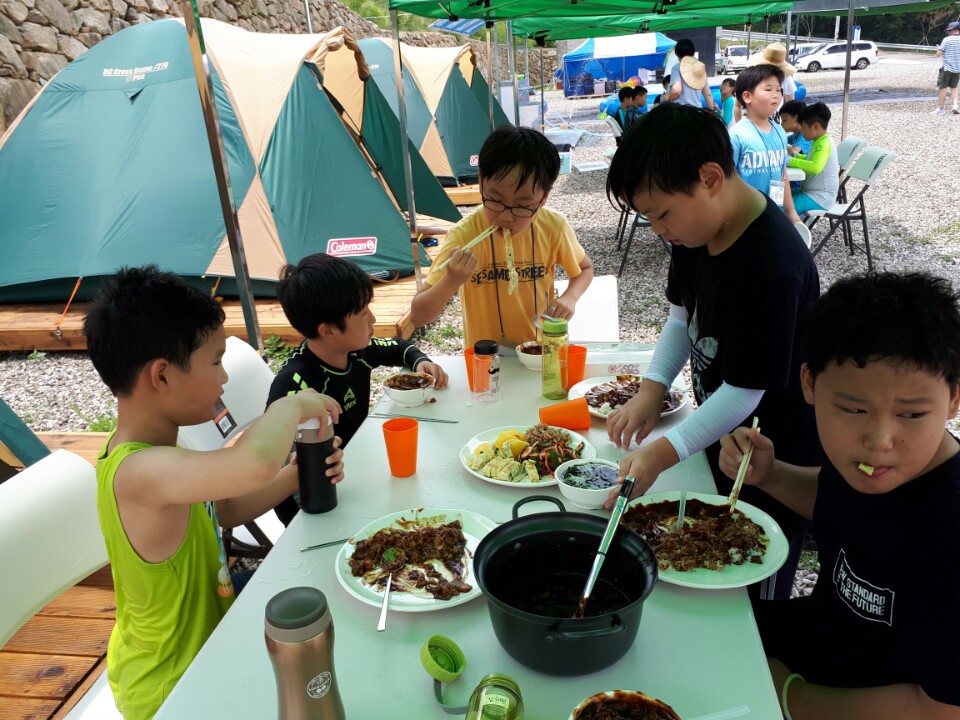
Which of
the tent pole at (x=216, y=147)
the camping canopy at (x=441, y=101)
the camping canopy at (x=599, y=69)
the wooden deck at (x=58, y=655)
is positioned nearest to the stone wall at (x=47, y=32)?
the camping canopy at (x=441, y=101)

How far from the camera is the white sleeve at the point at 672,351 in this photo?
201 cm

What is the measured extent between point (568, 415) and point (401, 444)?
21.6 inches

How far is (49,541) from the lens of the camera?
1565 millimetres

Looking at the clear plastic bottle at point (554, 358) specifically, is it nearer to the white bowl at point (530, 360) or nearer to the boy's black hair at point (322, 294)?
the white bowl at point (530, 360)

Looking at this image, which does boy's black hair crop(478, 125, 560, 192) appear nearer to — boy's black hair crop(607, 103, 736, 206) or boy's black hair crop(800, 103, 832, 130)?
boy's black hair crop(607, 103, 736, 206)

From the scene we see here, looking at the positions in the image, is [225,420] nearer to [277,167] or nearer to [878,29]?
[277,167]

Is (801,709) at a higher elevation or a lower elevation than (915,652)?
lower

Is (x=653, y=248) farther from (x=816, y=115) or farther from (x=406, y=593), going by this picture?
(x=406, y=593)

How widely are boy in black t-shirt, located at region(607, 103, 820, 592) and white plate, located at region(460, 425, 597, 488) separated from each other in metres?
0.24

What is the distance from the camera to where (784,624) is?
157 centimetres

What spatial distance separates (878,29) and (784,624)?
4530 centimetres

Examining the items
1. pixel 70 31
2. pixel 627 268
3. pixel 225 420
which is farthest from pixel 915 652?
pixel 70 31

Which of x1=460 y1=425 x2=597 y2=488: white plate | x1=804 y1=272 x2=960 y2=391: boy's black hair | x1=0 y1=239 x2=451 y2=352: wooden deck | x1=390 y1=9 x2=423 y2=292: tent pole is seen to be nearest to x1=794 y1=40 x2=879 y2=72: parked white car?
x1=390 y1=9 x2=423 y2=292: tent pole

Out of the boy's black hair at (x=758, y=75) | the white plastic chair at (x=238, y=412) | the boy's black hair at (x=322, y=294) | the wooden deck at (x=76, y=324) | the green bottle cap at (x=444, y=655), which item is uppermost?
the boy's black hair at (x=758, y=75)
